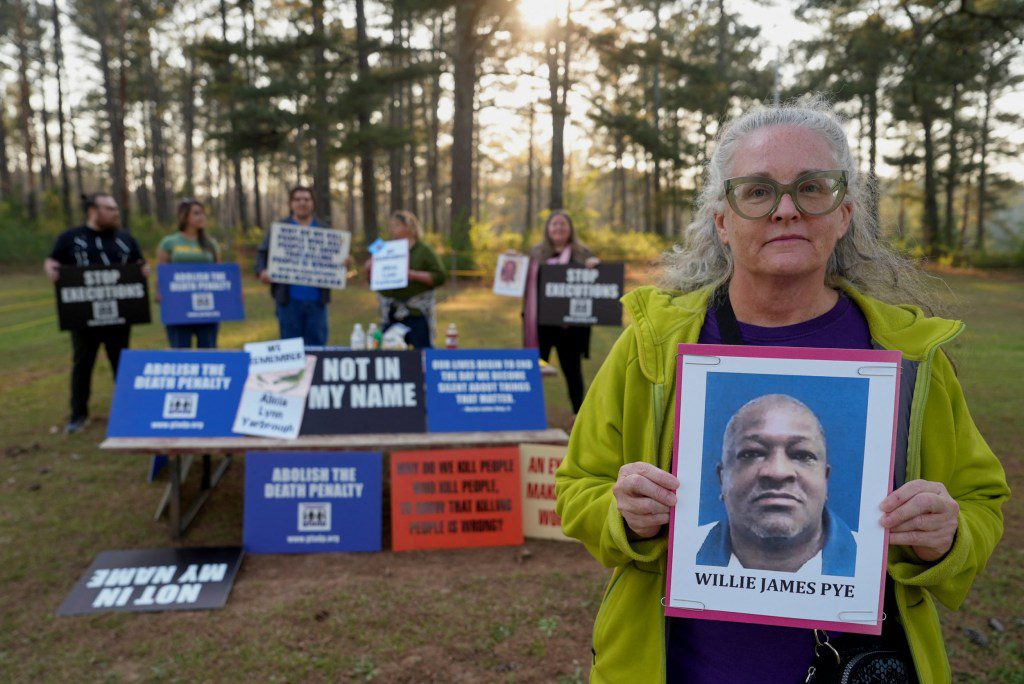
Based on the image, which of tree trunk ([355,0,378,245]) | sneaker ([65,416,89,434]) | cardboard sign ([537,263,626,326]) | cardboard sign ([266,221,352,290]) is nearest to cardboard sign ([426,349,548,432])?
cardboard sign ([537,263,626,326])

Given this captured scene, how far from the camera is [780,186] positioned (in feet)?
4.24

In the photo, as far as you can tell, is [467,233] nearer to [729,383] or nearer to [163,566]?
[163,566]

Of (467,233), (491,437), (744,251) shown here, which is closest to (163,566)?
(491,437)

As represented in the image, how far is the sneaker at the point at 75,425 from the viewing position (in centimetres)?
656

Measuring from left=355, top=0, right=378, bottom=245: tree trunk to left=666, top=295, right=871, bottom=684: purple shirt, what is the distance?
1787cm

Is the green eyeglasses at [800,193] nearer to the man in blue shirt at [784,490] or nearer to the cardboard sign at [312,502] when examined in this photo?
the man in blue shirt at [784,490]

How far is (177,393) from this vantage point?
14.4ft

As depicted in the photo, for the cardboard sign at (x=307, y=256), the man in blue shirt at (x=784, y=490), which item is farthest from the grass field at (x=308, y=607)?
the cardboard sign at (x=307, y=256)

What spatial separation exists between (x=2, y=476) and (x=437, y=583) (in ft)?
13.5

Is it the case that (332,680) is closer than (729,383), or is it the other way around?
(729,383)

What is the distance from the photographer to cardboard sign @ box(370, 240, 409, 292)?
6.42 meters

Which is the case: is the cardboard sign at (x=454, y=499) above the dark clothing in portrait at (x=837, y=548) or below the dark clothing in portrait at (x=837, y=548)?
below

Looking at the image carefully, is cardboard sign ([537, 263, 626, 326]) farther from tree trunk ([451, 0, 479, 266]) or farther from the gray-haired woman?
tree trunk ([451, 0, 479, 266])

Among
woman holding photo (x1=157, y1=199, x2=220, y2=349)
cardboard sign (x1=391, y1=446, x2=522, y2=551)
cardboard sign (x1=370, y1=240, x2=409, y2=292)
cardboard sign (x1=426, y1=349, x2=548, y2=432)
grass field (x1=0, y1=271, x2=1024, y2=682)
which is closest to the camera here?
grass field (x1=0, y1=271, x2=1024, y2=682)
